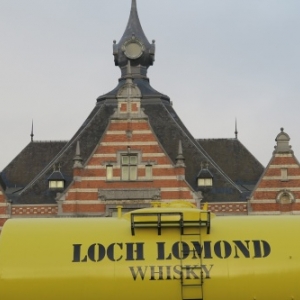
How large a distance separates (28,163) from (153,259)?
29273 millimetres

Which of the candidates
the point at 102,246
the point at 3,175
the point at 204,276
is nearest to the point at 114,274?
the point at 102,246

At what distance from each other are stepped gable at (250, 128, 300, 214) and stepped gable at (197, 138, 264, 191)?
3.34 m

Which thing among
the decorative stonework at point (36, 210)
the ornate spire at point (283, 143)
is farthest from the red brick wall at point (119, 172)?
the ornate spire at point (283, 143)

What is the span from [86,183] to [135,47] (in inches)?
379

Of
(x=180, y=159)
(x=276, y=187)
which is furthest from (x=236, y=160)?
(x=180, y=159)

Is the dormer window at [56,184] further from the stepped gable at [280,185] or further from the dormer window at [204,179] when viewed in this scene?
the stepped gable at [280,185]

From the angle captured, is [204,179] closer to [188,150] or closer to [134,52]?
[188,150]

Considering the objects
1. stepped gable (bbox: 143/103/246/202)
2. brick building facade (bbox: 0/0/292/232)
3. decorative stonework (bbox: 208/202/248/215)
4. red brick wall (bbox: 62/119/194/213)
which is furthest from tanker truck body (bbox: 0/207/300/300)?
stepped gable (bbox: 143/103/246/202)

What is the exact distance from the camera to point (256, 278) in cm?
1230

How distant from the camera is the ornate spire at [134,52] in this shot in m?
40.8

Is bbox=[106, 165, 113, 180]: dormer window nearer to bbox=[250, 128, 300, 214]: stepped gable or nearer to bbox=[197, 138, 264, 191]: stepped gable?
bbox=[250, 128, 300, 214]: stepped gable

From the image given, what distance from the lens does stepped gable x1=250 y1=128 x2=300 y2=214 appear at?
3425cm

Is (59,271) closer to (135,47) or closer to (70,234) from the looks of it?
(70,234)

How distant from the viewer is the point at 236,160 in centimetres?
4062
